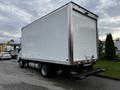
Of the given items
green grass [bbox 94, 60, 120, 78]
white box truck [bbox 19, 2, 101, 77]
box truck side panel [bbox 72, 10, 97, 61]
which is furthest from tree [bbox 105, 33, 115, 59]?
box truck side panel [bbox 72, 10, 97, 61]

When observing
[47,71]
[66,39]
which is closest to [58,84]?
[47,71]

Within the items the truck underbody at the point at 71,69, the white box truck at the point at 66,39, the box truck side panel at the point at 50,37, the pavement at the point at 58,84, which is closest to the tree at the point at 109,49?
the pavement at the point at 58,84

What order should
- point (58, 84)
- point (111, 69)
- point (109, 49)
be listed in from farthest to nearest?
point (109, 49)
point (111, 69)
point (58, 84)

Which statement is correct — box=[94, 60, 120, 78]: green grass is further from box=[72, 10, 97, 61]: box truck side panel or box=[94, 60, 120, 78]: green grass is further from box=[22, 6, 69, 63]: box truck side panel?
box=[22, 6, 69, 63]: box truck side panel

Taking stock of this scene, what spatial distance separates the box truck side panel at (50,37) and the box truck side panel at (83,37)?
0.47 meters

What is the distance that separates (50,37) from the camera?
9250 millimetres

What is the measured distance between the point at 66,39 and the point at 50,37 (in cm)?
170

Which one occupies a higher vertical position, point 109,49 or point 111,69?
point 109,49

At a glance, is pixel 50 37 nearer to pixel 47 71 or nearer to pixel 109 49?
pixel 47 71

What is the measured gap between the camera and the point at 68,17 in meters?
7.64

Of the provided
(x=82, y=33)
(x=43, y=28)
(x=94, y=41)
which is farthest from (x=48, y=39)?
(x=94, y=41)

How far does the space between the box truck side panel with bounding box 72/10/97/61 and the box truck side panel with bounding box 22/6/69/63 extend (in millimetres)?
466

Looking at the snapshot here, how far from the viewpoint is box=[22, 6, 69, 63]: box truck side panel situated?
7.98 m

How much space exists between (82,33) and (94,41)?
1.49 metres
